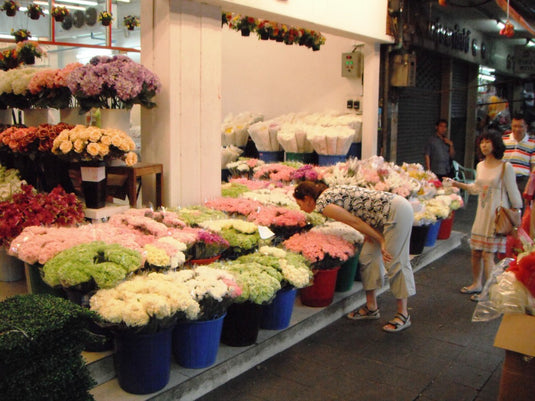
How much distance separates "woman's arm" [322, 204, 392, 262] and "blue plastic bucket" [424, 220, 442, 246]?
118 inches

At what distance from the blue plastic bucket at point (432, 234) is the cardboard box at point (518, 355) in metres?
4.91

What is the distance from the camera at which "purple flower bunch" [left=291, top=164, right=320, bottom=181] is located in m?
7.77

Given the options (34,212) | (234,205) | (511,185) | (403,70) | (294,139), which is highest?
(403,70)

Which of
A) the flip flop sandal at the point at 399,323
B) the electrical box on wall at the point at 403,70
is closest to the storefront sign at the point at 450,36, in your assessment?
the electrical box on wall at the point at 403,70

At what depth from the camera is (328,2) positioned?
313 inches

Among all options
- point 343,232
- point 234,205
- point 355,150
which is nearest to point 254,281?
point 343,232

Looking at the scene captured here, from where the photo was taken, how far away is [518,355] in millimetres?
3172

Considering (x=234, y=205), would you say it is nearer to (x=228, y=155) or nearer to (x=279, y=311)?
(x=279, y=311)

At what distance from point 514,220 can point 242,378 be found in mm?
3370

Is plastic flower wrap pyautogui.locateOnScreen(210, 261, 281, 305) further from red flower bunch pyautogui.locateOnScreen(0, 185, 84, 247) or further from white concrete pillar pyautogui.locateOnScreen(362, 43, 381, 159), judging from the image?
white concrete pillar pyautogui.locateOnScreen(362, 43, 381, 159)

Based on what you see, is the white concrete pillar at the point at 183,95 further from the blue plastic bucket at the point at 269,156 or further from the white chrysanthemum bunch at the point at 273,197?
the blue plastic bucket at the point at 269,156

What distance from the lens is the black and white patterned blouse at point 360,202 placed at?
512 cm

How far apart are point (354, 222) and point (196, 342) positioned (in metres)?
1.85

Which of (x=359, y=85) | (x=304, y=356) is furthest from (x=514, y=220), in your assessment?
(x=359, y=85)
